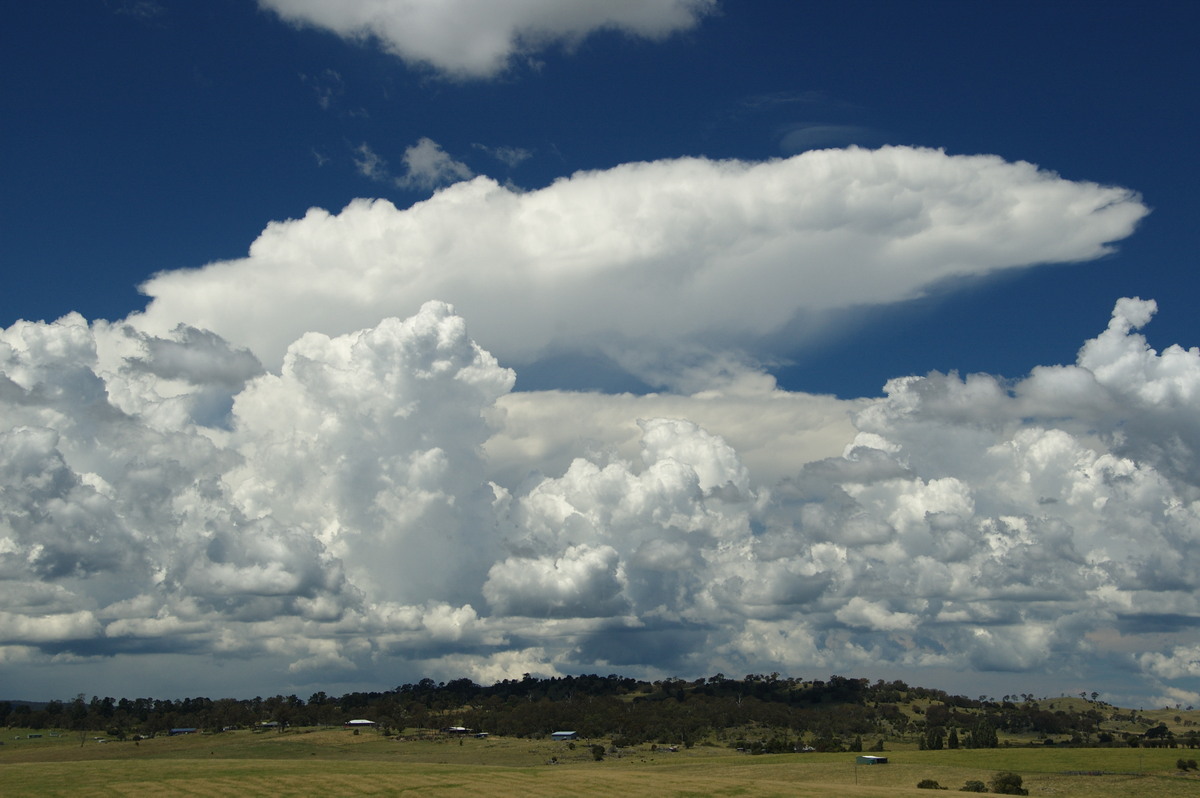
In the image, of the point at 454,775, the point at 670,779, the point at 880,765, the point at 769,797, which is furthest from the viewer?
the point at 880,765

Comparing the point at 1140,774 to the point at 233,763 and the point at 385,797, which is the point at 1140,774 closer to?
the point at 385,797

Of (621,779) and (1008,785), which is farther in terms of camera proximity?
(1008,785)

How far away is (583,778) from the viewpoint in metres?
142

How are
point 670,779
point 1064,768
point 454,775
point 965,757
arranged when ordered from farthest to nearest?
point 965,757 < point 1064,768 < point 454,775 < point 670,779

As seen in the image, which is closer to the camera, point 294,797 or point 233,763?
point 294,797

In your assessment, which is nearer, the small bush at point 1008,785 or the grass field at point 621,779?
the grass field at point 621,779

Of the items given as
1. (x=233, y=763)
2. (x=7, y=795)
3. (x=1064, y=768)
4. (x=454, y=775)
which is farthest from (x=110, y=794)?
(x=1064, y=768)

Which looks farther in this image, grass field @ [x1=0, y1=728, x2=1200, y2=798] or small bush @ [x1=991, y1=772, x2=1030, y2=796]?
small bush @ [x1=991, y1=772, x2=1030, y2=796]

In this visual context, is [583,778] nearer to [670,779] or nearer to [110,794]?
[670,779]

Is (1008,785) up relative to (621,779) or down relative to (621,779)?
down

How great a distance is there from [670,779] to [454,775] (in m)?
33.0

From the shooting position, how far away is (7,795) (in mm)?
122875

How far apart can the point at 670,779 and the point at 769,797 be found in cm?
2256

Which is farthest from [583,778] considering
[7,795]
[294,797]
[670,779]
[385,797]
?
[7,795]
